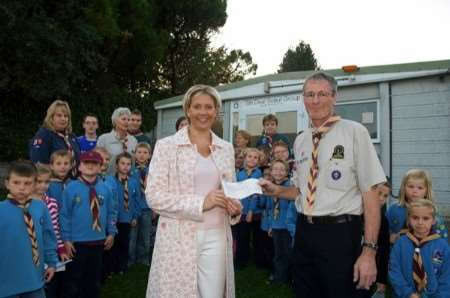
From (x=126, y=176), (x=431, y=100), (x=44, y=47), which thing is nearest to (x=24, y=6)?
(x=44, y=47)

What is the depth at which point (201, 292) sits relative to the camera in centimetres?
306

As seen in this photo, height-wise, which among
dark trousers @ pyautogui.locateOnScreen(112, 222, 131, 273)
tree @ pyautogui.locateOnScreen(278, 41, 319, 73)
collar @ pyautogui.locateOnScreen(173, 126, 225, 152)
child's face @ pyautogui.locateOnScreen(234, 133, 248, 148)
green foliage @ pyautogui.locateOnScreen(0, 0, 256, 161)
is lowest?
dark trousers @ pyautogui.locateOnScreen(112, 222, 131, 273)

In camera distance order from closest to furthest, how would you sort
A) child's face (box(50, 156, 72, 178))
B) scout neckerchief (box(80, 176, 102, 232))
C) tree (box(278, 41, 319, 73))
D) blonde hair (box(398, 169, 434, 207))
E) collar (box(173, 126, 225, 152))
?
collar (box(173, 126, 225, 152)), blonde hair (box(398, 169, 434, 207)), scout neckerchief (box(80, 176, 102, 232)), child's face (box(50, 156, 72, 178)), tree (box(278, 41, 319, 73))

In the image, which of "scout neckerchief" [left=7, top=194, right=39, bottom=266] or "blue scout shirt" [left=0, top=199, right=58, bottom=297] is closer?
"blue scout shirt" [left=0, top=199, right=58, bottom=297]

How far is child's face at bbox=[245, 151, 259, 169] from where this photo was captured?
269 inches

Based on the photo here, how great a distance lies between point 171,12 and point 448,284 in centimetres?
2419

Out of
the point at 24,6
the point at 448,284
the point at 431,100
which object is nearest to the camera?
the point at 448,284

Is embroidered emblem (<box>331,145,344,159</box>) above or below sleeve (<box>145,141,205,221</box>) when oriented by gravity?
above

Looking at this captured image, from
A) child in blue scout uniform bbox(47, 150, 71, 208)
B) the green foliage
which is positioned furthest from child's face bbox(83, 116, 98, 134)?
the green foliage

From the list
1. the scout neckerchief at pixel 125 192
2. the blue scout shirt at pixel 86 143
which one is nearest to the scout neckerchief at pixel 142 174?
the scout neckerchief at pixel 125 192

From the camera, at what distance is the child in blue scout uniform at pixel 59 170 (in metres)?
5.15

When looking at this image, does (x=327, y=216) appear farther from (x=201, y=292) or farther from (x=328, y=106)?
(x=201, y=292)

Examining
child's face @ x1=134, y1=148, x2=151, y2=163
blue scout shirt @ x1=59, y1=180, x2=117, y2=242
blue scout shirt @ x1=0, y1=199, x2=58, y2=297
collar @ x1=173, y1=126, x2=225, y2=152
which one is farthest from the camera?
child's face @ x1=134, y1=148, x2=151, y2=163

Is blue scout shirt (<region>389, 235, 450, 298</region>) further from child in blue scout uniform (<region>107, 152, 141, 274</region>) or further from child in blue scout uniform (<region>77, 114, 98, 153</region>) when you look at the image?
child in blue scout uniform (<region>77, 114, 98, 153</region>)
